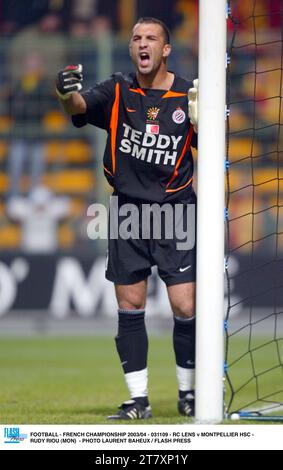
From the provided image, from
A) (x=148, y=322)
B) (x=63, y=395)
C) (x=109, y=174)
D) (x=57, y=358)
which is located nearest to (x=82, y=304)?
(x=148, y=322)

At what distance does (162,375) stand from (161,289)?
410cm

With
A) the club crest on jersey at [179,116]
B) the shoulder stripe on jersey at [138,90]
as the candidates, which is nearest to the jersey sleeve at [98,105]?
the shoulder stripe on jersey at [138,90]

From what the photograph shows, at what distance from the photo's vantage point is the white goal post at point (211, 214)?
5.41 metres

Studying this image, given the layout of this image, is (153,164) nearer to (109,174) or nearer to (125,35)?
(109,174)

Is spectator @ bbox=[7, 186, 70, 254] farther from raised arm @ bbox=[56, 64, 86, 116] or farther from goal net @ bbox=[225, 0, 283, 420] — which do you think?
raised arm @ bbox=[56, 64, 86, 116]

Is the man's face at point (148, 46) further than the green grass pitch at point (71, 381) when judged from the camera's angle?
No

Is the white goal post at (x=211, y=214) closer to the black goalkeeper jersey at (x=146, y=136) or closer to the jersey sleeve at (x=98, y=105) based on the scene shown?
the black goalkeeper jersey at (x=146, y=136)

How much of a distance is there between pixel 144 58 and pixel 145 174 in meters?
0.60

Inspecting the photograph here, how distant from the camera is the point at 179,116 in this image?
229 inches

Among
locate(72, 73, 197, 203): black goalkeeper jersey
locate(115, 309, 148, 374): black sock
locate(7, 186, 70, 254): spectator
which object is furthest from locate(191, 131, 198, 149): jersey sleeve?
locate(7, 186, 70, 254): spectator

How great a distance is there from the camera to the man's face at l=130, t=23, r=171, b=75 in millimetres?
5711

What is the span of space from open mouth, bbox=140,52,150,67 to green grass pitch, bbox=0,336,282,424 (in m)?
1.83

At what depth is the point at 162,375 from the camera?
8.96 meters
